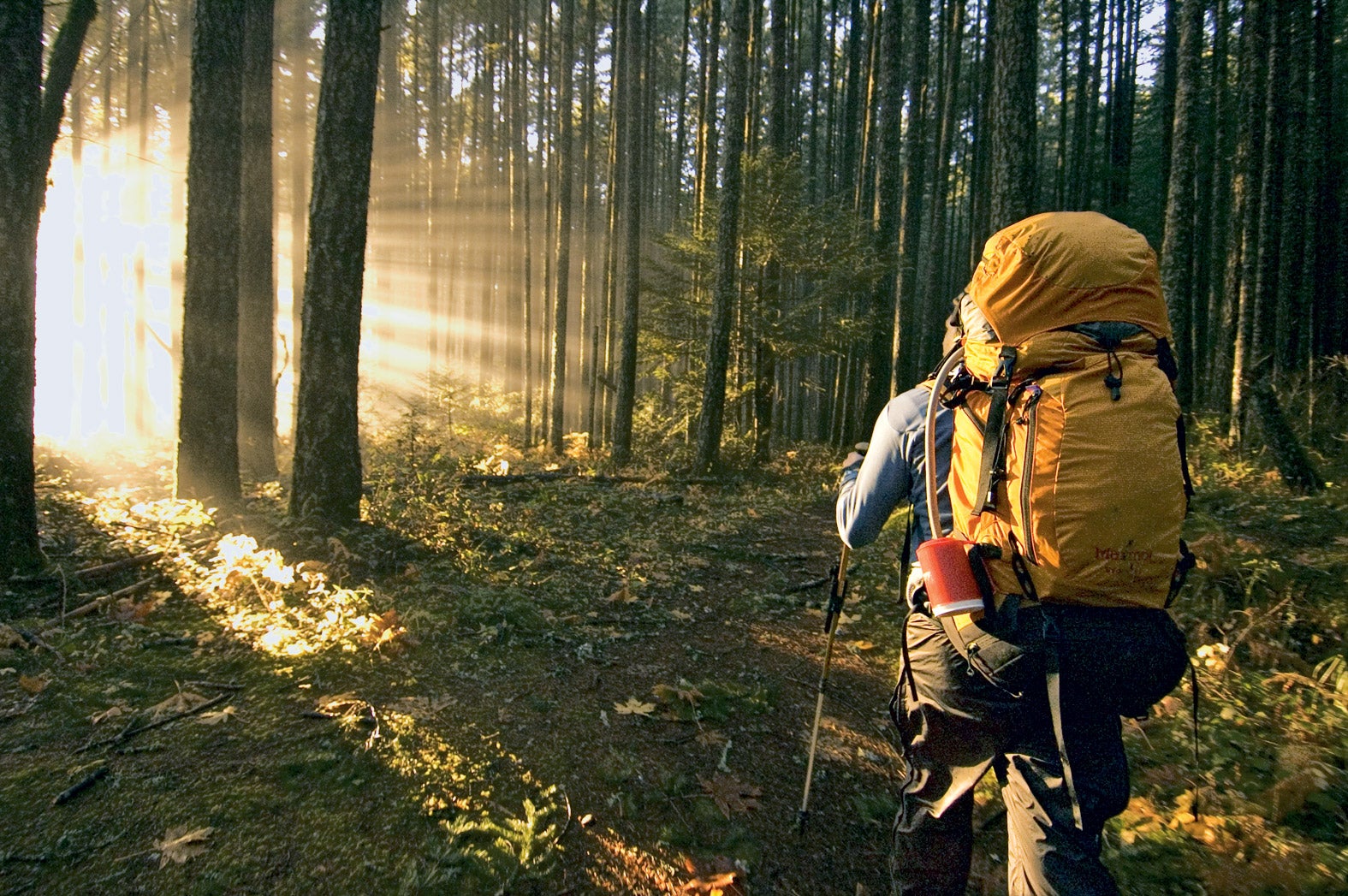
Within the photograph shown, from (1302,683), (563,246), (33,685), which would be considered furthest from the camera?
(563,246)

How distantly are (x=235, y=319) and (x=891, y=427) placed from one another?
310 inches

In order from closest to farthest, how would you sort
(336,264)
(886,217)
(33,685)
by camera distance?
(33,685)
(336,264)
(886,217)

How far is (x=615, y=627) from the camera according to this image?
19.1 feet

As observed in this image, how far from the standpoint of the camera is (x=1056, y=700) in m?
1.90

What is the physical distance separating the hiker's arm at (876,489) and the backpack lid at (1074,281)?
533 millimetres

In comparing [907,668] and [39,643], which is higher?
[907,668]

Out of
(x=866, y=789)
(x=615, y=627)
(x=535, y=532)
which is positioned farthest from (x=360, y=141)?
(x=866, y=789)

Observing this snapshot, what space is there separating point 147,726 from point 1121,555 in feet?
14.6

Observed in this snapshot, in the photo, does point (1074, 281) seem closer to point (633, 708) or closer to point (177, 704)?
point (633, 708)

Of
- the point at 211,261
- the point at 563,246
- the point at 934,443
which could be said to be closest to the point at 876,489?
the point at 934,443

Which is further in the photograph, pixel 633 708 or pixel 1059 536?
pixel 633 708

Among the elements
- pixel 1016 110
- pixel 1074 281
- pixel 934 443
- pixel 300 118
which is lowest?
pixel 934 443

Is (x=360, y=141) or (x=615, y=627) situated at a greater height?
(x=360, y=141)

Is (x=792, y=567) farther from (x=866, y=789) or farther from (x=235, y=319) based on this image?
(x=235, y=319)
